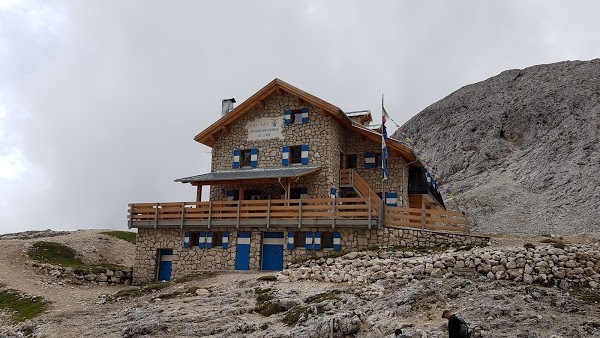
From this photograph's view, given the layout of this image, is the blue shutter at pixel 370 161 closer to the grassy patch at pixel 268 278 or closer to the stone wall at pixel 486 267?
the stone wall at pixel 486 267

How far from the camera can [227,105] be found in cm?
3959

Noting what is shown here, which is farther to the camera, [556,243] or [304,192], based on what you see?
[304,192]

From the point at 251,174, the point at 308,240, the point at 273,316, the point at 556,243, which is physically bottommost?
the point at 273,316

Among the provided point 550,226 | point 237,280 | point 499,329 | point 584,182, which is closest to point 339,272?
point 237,280

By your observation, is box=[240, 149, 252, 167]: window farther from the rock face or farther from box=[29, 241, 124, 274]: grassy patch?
the rock face

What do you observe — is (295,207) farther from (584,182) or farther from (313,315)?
(584,182)

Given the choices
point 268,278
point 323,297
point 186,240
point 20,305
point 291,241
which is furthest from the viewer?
point 186,240

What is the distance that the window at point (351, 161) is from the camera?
36.5 metres

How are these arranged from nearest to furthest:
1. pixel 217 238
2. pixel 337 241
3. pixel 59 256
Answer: pixel 337 241, pixel 217 238, pixel 59 256

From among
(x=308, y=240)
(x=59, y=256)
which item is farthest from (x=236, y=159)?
(x=59, y=256)

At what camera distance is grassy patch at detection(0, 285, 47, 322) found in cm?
2500

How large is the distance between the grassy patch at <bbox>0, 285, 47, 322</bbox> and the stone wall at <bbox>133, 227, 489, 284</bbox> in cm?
712

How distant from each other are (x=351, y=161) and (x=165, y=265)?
1366 centimetres

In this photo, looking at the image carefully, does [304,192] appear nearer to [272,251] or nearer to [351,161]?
[351,161]
